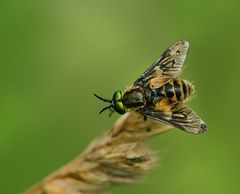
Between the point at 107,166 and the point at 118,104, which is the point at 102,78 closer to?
the point at 118,104

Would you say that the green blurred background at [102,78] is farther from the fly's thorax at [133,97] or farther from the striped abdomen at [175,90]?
the striped abdomen at [175,90]

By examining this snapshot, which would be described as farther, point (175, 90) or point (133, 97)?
point (133, 97)

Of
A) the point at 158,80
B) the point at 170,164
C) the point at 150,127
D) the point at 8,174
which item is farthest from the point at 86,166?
the point at 170,164

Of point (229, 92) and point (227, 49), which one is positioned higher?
point (227, 49)

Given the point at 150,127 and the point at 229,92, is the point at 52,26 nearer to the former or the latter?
the point at 229,92

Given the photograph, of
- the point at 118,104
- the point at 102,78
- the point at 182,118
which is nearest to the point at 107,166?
the point at 182,118

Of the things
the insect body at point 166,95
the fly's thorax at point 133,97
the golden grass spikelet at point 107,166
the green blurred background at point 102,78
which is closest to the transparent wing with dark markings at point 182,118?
the insect body at point 166,95

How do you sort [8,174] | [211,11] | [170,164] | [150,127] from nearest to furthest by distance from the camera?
[150,127]
[8,174]
[170,164]
[211,11]
